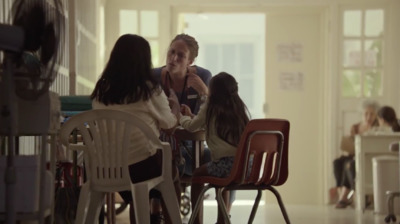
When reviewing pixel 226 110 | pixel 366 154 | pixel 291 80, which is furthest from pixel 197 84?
pixel 291 80

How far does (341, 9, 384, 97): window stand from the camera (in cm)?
844

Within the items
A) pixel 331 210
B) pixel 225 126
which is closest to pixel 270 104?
pixel 331 210

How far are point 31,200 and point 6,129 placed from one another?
0.31 meters

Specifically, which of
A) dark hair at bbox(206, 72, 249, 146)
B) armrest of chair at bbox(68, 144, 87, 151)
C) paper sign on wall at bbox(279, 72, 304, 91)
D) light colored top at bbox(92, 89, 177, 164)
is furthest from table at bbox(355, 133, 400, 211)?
armrest of chair at bbox(68, 144, 87, 151)

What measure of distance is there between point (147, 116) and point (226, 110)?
2.38ft

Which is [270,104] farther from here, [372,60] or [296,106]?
[372,60]

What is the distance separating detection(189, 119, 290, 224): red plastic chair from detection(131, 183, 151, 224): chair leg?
65cm

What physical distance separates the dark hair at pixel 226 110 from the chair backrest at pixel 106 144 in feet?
2.68

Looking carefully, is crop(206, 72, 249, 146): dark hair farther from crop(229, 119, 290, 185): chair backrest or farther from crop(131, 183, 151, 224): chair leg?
crop(131, 183, 151, 224): chair leg

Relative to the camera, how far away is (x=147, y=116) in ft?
11.0

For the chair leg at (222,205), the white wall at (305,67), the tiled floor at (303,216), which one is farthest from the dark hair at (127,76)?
the white wall at (305,67)

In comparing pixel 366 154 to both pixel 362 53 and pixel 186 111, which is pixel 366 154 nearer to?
pixel 362 53

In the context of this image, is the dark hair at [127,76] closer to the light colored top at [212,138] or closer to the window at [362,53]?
the light colored top at [212,138]

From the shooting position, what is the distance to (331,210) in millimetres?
7414
